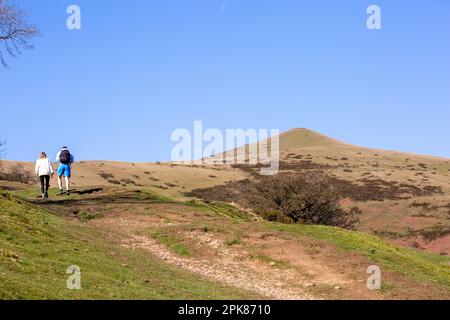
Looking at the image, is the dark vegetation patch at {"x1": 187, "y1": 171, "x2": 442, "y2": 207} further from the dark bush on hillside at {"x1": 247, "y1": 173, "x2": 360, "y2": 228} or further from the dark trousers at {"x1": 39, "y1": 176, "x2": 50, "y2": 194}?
the dark trousers at {"x1": 39, "y1": 176, "x2": 50, "y2": 194}

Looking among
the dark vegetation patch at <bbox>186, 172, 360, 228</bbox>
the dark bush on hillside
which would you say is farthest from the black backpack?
the dark bush on hillside

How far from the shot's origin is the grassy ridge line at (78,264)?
11266 millimetres

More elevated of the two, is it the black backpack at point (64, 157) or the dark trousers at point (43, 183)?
the black backpack at point (64, 157)

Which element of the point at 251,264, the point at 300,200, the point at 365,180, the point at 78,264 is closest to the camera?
the point at 78,264

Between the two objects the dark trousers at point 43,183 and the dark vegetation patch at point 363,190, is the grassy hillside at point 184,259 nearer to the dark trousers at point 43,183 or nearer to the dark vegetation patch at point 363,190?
the dark trousers at point 43,183

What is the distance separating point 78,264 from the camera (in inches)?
573

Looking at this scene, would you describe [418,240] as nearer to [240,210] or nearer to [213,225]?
[240,210]

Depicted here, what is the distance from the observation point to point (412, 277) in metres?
16.6

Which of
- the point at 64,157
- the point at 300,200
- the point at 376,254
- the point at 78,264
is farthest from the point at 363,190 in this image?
the point at 78,264

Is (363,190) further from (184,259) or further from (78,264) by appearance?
(78,264)

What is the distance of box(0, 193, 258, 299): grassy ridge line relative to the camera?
1127 cm

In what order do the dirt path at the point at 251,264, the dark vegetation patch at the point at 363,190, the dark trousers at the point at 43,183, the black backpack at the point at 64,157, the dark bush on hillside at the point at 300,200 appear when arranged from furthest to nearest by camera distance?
the dark vegetation patch at the point at 363,190 < the dark bush on hillside at the point at 300,200 < the black backpack at the point at 64,157 < the dark trousers at the point at 43,183 < the dirt path at the point at 251,264

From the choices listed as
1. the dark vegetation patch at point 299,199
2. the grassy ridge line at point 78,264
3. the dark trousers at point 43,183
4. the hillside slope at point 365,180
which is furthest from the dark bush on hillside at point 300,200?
the grassy ridge line at point 78,264
